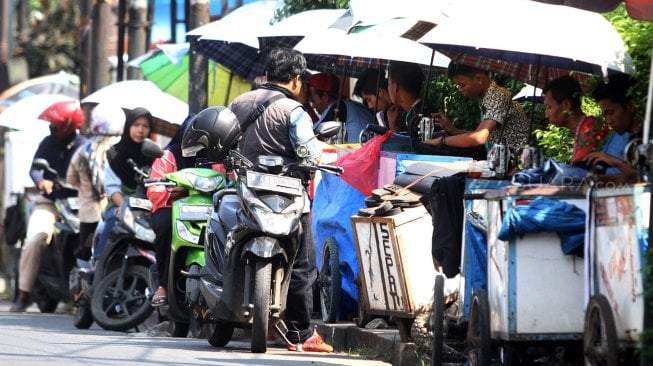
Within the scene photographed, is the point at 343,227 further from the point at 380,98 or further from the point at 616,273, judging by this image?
the point at 616,273

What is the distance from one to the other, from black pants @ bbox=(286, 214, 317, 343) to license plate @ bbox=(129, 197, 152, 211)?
117 inches

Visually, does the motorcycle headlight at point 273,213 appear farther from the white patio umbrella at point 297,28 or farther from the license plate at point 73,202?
the license plate at point 73,202

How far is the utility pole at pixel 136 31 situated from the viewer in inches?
838

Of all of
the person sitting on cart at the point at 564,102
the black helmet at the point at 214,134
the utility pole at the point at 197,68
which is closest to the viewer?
the person sitting on cart at the point at 564,102

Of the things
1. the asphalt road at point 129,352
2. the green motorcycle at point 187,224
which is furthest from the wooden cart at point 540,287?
the green motorcycle at point 187,224

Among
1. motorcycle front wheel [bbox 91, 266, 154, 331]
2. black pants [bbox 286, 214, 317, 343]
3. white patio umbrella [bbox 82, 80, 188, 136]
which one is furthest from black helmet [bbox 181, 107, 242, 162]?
white patio umbrella [bbox 82, 80, 188, 136]

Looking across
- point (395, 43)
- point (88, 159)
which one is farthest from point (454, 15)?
point (88, 159)

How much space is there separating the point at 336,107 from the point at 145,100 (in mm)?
2669

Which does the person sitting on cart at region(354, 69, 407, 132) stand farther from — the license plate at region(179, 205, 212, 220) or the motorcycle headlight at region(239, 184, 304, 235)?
the motorcycle headlight at region(239, 184, 304, 235)

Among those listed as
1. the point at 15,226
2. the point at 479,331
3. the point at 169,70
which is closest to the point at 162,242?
the point at 479,331

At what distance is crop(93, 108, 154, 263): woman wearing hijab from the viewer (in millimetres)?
13367

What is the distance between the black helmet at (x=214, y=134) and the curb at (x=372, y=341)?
4.80 ft

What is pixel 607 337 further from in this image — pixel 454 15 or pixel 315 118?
pixel 315 118

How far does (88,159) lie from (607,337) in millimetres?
9047
